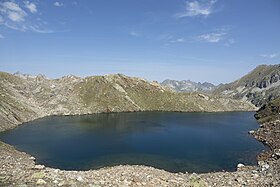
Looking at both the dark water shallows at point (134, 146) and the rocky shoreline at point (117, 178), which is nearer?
the rocky shoreline at point (117, 178)

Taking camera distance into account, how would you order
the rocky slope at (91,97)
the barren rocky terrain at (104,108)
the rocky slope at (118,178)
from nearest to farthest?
1. the rocky slope at (118,178)
2. the barren rocky terrain at (104,108)
3. the rocky slope at (91,97)

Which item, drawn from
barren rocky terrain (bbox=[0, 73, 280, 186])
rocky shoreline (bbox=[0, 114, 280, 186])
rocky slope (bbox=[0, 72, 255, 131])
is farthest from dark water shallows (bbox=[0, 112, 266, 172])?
rocky slope (bbox=[0, 72, 255, 131])

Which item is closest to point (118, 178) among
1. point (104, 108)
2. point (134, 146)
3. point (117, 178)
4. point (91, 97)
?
point (117, 178)

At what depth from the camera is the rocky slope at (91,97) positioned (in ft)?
378

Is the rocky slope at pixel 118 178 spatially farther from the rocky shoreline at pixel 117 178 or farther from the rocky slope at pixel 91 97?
the rocky slope at pixel 91 97

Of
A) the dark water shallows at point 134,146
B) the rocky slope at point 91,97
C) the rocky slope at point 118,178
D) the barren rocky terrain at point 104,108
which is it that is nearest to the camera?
the rocky slope at point 118,178

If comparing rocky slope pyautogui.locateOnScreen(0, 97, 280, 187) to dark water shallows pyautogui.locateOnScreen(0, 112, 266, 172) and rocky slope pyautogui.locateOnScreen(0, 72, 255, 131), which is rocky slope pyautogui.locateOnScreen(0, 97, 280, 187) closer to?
dark water shallows pyautogui.locateOnScreen(0, 112, 266, 172)

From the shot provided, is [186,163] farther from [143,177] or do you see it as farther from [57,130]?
[57,130]

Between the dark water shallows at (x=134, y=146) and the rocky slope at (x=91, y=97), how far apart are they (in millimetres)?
26834

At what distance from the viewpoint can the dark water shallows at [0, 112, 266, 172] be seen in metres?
48.5

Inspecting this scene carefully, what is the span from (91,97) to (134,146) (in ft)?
259

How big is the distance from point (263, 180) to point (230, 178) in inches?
119

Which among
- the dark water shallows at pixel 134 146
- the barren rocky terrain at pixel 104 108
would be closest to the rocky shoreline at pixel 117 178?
the barren rocky terrain at pixel 104 108

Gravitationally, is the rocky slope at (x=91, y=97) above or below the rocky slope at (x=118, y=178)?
above
